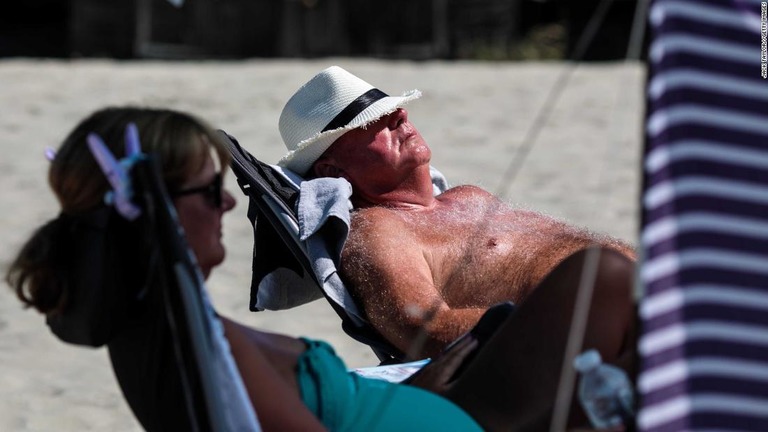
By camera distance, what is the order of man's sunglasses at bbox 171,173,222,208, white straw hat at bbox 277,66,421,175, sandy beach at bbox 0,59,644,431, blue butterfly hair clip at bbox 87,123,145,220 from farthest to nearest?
sandy beach at bbox 0,59,644,431 < white straw hat at bbox 277,66,421,175 < man's sunglasses at bbox 171,173,222,208 < blue butterfly hair clip at bbox 87,123,145,220

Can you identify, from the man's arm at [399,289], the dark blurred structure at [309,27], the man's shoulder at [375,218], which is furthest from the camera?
the dark blurred structure at [309,27]

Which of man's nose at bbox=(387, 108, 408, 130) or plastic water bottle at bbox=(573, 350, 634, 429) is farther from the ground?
man's nose at bbox=(387, 108, 408, 130)

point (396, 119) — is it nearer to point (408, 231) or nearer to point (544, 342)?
point (408, 231)

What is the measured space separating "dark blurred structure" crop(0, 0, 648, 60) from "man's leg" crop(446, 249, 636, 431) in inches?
448

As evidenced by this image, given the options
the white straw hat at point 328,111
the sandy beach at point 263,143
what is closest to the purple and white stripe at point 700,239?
the white straw hat at point 328,111

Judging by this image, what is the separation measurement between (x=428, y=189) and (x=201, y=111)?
565cm

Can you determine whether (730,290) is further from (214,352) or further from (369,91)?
(369,91)

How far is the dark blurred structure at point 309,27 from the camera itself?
1373cm

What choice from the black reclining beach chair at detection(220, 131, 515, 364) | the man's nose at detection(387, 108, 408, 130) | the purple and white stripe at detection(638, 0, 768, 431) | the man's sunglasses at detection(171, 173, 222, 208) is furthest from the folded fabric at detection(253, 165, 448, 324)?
the purple and white stripe at detection(638, 0, 768, 431)

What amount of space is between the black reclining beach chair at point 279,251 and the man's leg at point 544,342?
724 mm

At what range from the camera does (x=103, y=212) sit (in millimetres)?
2119

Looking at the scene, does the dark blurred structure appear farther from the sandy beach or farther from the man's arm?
the man's arm

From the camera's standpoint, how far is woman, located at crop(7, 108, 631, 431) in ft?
7.00

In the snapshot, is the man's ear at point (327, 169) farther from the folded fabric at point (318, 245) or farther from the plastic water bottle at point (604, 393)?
the plastic water bottle at point (604, 393)
